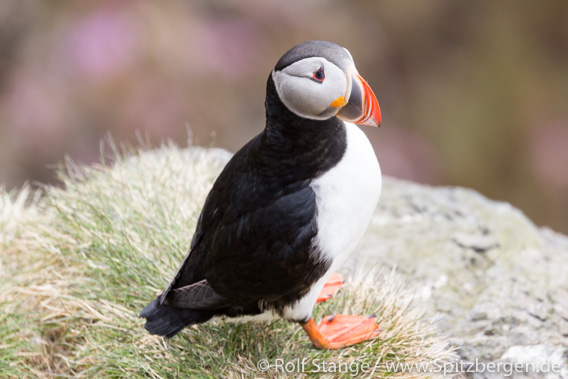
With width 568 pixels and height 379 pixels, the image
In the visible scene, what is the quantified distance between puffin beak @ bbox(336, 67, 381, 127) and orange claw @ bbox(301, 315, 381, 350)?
85 centimetres

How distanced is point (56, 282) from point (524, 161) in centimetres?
456

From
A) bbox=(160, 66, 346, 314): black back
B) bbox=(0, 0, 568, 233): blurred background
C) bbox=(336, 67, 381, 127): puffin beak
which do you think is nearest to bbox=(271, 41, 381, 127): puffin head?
bbox=(336, 67, 381, 127): puffin beak

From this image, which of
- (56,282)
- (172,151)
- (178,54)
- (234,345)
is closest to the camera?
(234,345)

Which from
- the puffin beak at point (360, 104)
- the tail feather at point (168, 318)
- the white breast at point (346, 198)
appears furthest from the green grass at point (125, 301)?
the puffin beak at point (360, 104)

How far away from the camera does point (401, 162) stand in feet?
19.7

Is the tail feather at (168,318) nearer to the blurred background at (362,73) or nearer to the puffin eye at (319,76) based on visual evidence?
the puffin eye at (319,76)

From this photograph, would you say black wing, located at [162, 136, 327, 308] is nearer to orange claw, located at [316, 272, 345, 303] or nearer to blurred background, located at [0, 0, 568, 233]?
orange claw, located at [316, 272, 345, 303]

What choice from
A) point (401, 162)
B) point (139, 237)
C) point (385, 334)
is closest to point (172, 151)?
point (139, 237)

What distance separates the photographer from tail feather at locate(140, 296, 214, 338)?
2379 mm

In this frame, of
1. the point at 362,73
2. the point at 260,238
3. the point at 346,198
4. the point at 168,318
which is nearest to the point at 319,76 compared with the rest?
the point at 346,198

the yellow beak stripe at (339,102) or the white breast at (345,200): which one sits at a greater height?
the yellow beak stripe at (339,102)

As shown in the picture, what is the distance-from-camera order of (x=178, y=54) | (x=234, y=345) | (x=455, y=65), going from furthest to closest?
(x=455, y=65), (x=178, y=54), (x=234, y=345)

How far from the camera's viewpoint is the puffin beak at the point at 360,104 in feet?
6.59

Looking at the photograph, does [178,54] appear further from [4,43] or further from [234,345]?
[234,345]
